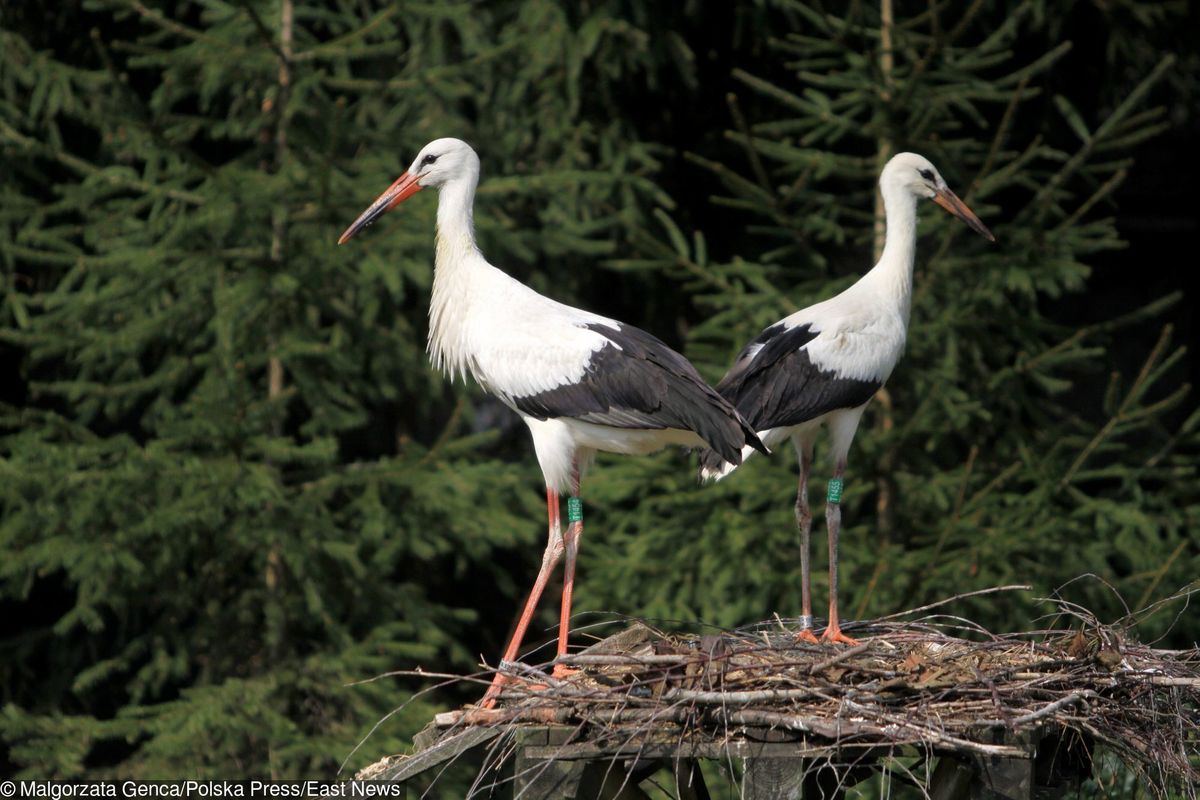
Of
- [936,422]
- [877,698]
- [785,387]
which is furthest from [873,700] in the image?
[936,422]

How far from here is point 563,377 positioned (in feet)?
21.0

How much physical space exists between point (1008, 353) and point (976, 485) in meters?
0.81


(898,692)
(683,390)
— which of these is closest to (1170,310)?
(683,390)

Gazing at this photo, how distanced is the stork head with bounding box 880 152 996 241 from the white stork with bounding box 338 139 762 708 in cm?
157

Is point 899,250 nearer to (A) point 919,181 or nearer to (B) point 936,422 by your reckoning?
(A) point 919,181

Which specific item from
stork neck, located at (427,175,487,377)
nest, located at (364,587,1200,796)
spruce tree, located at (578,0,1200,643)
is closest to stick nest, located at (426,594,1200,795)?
nest, located at (364,587,1200,796)

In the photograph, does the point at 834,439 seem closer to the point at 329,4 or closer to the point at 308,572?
the point at 308,572

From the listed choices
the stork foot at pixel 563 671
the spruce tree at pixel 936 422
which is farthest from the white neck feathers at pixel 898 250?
the stork foot at pixel 563 671

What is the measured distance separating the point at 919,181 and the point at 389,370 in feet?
12.8

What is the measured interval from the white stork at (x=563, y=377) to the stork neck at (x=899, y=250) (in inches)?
46.3

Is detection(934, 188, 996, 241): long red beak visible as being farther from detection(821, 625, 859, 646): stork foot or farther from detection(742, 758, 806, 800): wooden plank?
detection(742, 758, 806, 800): wooden plank

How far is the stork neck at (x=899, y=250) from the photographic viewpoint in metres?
7.27

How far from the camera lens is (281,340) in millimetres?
9766

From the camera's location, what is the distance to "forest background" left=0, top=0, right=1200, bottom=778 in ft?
30.5
